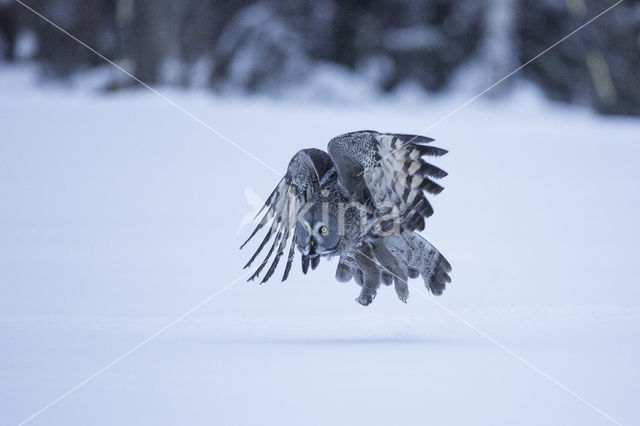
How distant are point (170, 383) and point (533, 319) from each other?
1.74 meters

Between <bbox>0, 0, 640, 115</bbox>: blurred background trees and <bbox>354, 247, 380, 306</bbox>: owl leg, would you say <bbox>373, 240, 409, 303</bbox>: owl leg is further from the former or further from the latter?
<bbox>0, 0, 640, 115</bbox>: blurred background trees

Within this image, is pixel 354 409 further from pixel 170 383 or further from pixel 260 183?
pixel 260 183

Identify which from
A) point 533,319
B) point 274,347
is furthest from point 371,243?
point 533,319

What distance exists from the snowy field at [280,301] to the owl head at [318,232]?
1.35 feet

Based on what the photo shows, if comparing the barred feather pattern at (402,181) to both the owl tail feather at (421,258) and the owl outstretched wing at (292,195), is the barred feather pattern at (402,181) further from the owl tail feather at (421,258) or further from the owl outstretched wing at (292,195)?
the owl outstretched wing at (292,195)

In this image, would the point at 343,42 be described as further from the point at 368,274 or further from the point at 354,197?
the point at 354,197

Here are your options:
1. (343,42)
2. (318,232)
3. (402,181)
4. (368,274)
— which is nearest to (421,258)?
(368,274)

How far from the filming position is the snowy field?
2721mm

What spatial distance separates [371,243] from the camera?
3.45m

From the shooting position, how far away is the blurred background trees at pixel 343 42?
1330 cm

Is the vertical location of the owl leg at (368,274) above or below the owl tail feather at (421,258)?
below

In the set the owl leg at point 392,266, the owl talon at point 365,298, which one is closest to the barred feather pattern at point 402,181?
the owl leg at point 392,266

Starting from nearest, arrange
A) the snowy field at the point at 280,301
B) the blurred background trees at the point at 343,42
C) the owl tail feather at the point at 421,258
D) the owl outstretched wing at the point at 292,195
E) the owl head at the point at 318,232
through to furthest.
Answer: the snowy field at the point at 280,301, the owl head at the point at 318,232, the owl outstretched wing at the point at 292,195, the owl tail feather at the point at 421,258, the blurred background trees at the point at 343,42

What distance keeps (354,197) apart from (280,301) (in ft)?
→ 3.34
